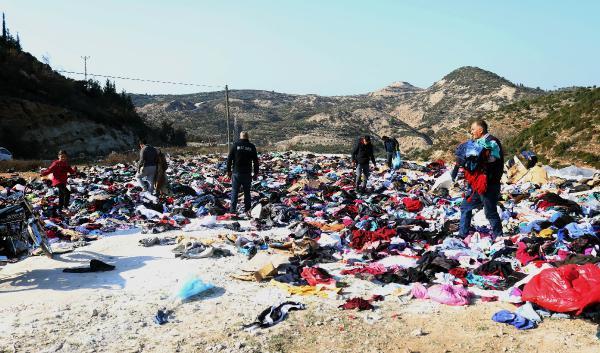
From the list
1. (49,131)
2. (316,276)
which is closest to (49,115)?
(49,131)

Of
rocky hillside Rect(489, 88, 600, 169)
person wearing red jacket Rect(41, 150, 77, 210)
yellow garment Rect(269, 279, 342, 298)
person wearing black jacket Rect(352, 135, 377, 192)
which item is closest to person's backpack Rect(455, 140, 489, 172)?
yellow garment Rect(269, 279, 342, 298)

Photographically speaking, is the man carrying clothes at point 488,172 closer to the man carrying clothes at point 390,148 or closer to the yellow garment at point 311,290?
the yellow garment at point 311,290

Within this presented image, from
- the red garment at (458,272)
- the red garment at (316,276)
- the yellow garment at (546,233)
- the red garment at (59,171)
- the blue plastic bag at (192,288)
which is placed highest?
the red garment at (59,171)

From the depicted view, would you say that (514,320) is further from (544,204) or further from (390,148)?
(390,148)

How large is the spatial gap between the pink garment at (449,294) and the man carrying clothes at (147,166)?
7.87 m

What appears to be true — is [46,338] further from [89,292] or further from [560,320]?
[560,320]

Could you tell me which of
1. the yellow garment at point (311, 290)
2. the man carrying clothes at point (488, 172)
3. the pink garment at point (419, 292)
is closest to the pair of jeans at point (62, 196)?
the yellow garment at point (311, 290)

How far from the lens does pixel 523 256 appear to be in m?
5.91

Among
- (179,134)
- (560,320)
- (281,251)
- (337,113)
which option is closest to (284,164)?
(281,251)

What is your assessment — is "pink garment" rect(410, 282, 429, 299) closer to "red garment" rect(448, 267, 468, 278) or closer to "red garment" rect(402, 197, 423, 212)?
"red garment" rect(448, 267, 468, 278)

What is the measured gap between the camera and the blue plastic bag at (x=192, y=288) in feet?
17.0

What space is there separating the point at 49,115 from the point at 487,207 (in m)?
30.3

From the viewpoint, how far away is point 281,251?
6.81 m

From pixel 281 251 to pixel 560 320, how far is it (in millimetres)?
3577
